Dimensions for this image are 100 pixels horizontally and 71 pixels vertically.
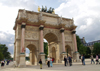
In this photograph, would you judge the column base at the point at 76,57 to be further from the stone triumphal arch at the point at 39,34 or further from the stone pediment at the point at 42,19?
the stone pediment at the point at 42,19

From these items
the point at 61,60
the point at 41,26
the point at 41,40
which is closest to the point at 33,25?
the point at 41,26

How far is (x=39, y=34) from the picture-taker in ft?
71.5

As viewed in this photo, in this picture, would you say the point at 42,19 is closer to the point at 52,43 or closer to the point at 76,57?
the point at 52,43

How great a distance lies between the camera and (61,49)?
23656 mm

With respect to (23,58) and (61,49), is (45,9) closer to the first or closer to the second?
(61,49)

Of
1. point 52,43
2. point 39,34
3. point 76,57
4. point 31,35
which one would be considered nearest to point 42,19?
point 39,34

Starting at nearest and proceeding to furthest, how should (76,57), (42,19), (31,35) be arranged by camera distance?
(31,35)
(42,19)
(76,57)

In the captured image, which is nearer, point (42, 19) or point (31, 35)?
point (31, 35)

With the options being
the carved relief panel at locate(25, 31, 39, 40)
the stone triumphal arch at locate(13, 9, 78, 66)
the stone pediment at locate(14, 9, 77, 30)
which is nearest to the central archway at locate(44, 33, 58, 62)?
the stone triumphal arch at locate(13, 9, 78, 66)

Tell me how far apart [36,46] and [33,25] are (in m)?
4.65

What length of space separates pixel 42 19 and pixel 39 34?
133 inches

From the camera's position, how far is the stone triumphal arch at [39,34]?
19688 mm

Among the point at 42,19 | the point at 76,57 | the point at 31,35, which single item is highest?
the point at 42,19

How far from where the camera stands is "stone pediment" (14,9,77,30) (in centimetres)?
2038
